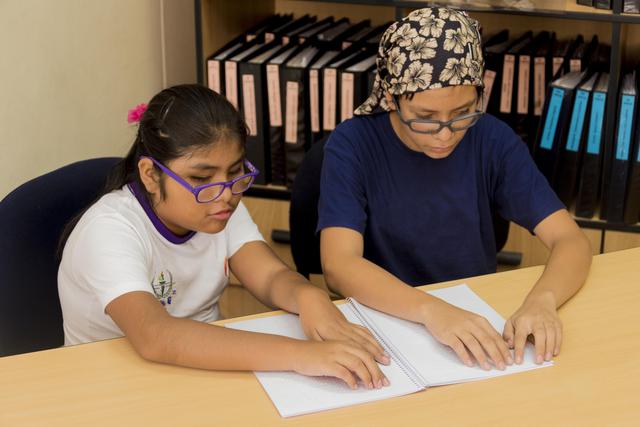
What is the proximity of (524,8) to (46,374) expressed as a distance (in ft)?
5.44

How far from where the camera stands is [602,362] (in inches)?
56.3

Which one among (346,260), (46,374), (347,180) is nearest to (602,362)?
(346,260)

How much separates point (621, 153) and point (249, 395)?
5.08ft

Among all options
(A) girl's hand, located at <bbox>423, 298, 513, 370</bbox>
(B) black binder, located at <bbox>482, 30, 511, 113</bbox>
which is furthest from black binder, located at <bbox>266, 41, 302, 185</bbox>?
(A) girl's hand, located at <bbox>423, 298, 513, 370</bbox>

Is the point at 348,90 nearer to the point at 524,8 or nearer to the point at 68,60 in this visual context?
the point at 524,8

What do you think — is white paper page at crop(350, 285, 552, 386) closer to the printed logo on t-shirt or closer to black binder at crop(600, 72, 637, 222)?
the printed logo on t-shirt

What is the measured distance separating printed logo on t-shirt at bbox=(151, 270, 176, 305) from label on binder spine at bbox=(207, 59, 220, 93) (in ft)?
3.51

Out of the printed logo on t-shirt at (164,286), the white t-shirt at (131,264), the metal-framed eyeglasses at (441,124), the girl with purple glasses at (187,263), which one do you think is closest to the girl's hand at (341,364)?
the girl with purple glasses at (187,263)

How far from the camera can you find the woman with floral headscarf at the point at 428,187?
5.53ft

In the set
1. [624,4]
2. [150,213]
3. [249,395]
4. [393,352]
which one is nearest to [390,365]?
[393,352]

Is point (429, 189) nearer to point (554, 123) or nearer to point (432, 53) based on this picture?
point (432, 53)

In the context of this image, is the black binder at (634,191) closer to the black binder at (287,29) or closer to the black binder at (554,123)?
the black binder at (554,123)

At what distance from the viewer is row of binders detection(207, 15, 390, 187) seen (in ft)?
8.66

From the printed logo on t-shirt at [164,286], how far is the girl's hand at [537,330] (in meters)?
0.60
